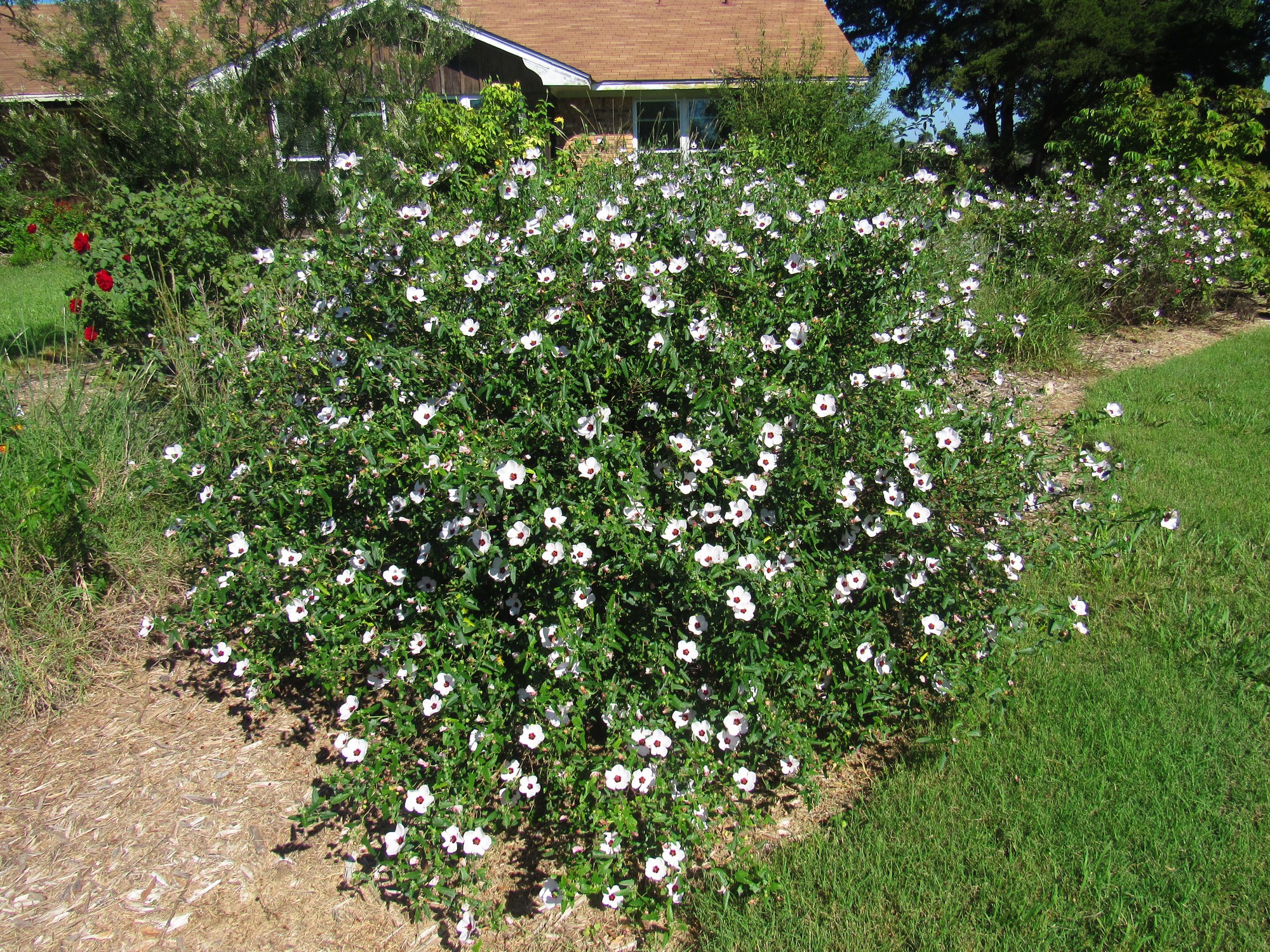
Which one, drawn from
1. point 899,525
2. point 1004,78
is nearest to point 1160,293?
point 899,525

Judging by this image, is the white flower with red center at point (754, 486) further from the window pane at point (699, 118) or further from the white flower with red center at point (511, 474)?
the window pane at point (699, 118)

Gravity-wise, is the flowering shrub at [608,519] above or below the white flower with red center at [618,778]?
above

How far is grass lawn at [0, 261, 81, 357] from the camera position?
6.97 metres

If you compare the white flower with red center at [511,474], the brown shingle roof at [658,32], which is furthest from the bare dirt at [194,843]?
the brown shingle roof at [658,32]

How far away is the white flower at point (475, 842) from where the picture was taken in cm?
218

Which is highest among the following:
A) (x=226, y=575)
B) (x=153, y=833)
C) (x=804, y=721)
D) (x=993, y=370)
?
(x=993, y=370)

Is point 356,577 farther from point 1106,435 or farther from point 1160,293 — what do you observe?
point 1160,293

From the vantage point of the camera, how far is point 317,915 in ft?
7.95

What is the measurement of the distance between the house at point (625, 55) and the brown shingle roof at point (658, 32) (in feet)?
0.08

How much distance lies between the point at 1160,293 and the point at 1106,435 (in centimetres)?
413

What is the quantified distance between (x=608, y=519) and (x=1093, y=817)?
1.66 m

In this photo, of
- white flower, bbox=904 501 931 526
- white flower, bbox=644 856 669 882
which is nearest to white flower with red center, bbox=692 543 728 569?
white flower, bbox=904 501 931 526

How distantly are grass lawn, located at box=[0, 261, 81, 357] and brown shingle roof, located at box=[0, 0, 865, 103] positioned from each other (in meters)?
2.93

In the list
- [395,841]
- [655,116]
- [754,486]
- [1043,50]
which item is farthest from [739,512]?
[1043,50]
